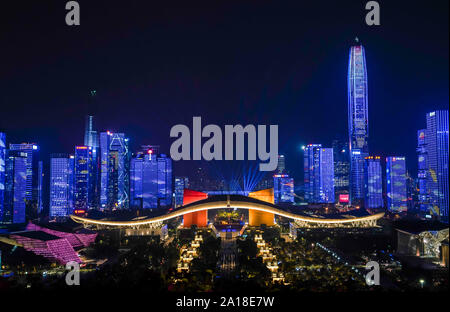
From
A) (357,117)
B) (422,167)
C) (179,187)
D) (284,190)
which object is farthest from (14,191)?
(357,117)

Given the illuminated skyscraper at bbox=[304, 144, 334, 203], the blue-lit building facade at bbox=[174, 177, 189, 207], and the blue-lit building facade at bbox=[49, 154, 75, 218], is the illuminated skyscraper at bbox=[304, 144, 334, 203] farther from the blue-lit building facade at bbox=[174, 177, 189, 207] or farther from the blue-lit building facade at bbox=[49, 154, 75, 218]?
the blue-lit building facade at bbox=[49, 154, 75, 218]

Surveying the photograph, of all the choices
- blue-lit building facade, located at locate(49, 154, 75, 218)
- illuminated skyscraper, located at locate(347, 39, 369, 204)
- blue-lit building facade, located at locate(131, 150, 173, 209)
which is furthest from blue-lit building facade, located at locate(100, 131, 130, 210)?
illuminated skyscraper, located at locate(347, 39, 369, 204)

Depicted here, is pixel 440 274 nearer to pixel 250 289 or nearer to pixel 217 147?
pixel 250 289

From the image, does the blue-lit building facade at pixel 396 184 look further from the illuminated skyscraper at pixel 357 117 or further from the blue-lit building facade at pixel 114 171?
the blue-lit building facade at pixel 114 171

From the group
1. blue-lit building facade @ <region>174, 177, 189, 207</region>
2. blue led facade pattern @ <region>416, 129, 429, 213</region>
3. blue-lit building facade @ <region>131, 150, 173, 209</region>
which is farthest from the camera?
blue-lit building facade @ <region>174, 177, 189, 207</region>

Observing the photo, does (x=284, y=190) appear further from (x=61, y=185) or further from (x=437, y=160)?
→ (x=61, y=185)
